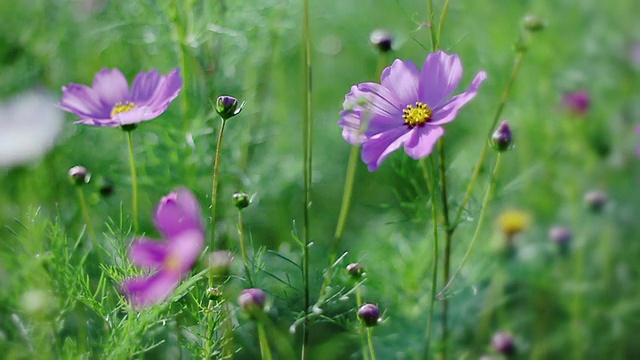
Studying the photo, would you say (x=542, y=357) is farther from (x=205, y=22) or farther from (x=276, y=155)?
(x=205, y=22)

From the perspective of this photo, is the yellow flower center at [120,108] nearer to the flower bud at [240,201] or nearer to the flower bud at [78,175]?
the flower bud at [78,175]

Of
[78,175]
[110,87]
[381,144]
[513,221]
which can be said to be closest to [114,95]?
[110,87]

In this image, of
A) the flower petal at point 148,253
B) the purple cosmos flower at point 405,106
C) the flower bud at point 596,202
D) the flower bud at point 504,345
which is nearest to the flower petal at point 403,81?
the purple cosmos flower at point 405,106

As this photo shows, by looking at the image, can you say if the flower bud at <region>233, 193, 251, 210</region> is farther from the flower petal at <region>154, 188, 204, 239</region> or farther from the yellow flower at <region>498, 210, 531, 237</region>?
the yellow flower at <region>498, 210, 531, 237</region>

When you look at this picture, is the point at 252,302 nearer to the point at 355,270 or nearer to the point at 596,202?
the point at 355,270

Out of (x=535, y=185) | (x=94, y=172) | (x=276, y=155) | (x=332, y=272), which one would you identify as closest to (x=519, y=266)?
(x=535, y=185)
